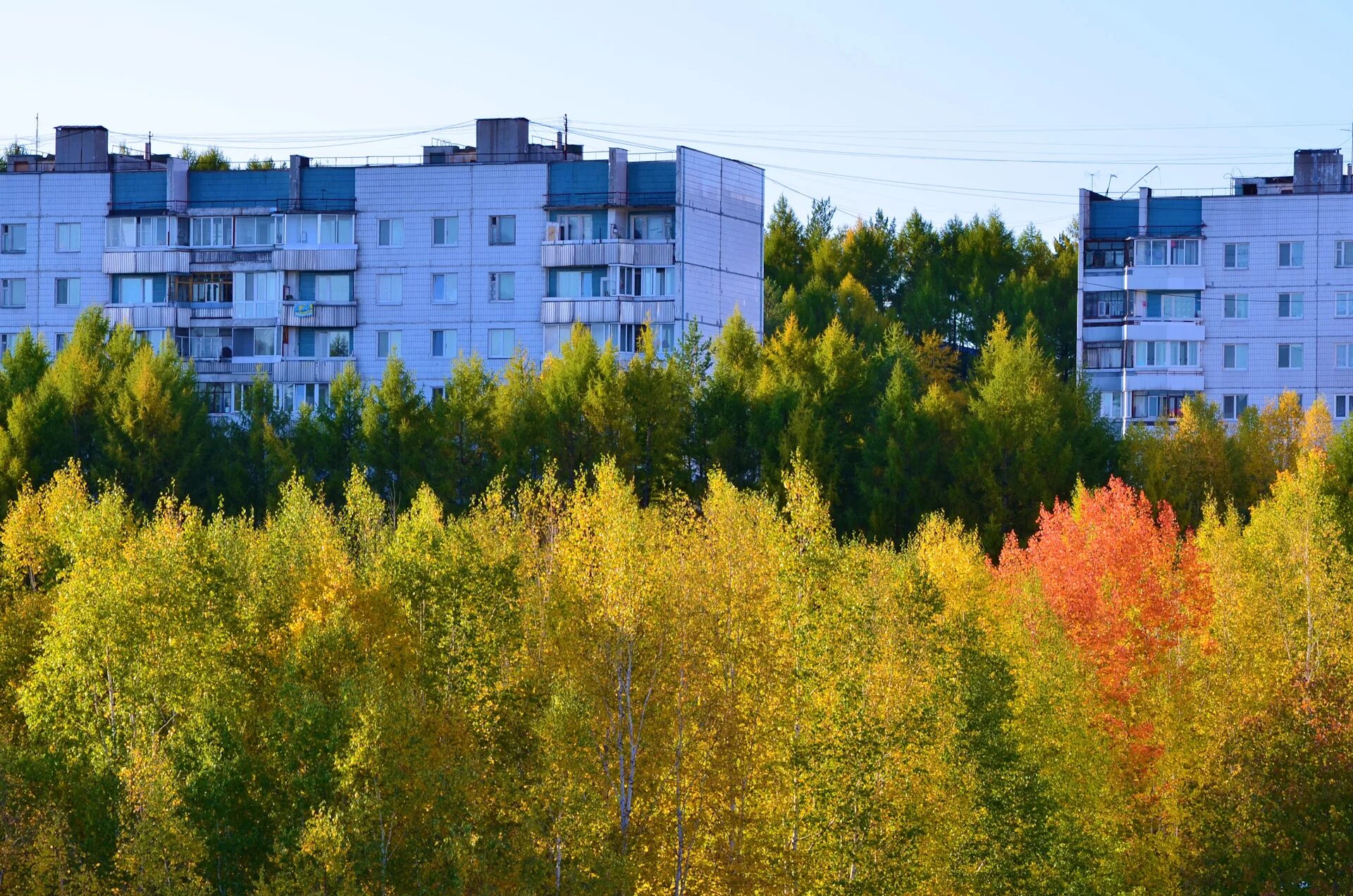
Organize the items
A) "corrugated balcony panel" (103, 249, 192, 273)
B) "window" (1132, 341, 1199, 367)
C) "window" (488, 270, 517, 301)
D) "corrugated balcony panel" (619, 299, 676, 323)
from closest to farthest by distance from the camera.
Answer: "corrugated balcony panel" (619, 299, 676, 323), "window" (488, 270, 517, 301), "corrugated balcony panel" (103, 249, 192, 273), "window" (1132, 341, 1199, 367)

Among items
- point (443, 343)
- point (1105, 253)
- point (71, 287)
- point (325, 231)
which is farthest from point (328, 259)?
point (1105, 253)

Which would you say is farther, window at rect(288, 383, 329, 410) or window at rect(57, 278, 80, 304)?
window at rect(57, 278, 80, 304)

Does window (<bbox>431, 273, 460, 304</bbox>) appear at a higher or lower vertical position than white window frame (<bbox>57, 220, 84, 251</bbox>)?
lower

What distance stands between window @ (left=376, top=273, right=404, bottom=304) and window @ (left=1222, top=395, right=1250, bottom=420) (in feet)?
158

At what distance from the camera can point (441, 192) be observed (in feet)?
365

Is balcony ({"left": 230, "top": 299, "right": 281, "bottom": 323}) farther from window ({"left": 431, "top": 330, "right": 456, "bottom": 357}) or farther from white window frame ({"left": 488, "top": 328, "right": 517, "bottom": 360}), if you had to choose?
white window frame ({"left": 488, "top": 328, "right": 517, "bottom": 360})

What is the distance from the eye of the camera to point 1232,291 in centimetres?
12219

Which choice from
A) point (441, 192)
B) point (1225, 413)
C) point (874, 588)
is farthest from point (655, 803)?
point (1225, 413)

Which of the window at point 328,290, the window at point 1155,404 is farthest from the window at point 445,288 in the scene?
the window at point 1155,404

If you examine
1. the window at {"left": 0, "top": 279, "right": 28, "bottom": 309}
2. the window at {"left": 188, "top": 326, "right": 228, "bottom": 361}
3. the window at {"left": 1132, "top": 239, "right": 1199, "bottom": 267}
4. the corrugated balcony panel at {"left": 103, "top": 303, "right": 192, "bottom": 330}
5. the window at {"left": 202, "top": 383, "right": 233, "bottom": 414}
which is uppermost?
the window at {"left": 1132, "top": 239, "right": 1199, "bottom": 267}

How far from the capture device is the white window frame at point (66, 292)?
11556cm

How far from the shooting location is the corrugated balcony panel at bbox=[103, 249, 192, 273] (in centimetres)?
11362

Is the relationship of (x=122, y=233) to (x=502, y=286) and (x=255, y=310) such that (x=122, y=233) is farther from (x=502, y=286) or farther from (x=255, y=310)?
(x=502, y=286)

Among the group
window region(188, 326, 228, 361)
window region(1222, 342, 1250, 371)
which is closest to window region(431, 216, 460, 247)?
window region(188, 326, 228, 361)
